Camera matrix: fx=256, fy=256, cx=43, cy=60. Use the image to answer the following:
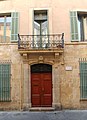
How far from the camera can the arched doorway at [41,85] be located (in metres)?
15.4

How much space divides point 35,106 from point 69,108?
203 cm

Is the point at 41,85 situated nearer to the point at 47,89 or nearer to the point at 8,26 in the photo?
the point at 47,89

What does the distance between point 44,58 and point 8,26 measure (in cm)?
320

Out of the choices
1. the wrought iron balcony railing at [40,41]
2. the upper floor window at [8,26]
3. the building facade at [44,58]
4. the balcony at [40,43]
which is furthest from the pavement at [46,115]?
the upper floor window at [8,26]

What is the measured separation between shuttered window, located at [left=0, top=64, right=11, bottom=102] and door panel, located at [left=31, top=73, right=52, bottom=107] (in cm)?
144

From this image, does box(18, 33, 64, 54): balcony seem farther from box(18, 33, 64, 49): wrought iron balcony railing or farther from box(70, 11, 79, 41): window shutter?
box(70, 11, 79, 41): window shutter

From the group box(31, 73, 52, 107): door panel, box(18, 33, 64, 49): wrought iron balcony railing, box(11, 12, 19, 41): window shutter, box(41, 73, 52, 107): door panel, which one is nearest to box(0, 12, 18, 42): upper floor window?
box(11, 12, 19, 41): window shutter

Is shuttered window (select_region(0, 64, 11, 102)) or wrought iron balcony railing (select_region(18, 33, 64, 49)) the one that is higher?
wrought iron balcony railing (select_region(18, 33, 64, 49))

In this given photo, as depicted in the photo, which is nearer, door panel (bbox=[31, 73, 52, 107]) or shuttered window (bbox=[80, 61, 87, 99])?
shuttered window (bbox=[80, 61, 87, 99])

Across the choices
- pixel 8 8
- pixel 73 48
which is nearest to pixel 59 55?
pixel 73 48

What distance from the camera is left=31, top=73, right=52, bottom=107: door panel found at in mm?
15367

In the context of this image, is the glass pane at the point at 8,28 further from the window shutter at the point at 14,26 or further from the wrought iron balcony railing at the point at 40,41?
the wrought iron balcony railing at the point at 40,41

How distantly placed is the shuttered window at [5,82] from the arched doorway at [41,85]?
144cm

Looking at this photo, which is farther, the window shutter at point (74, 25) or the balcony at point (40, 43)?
the window shutter at point (74, 25)
